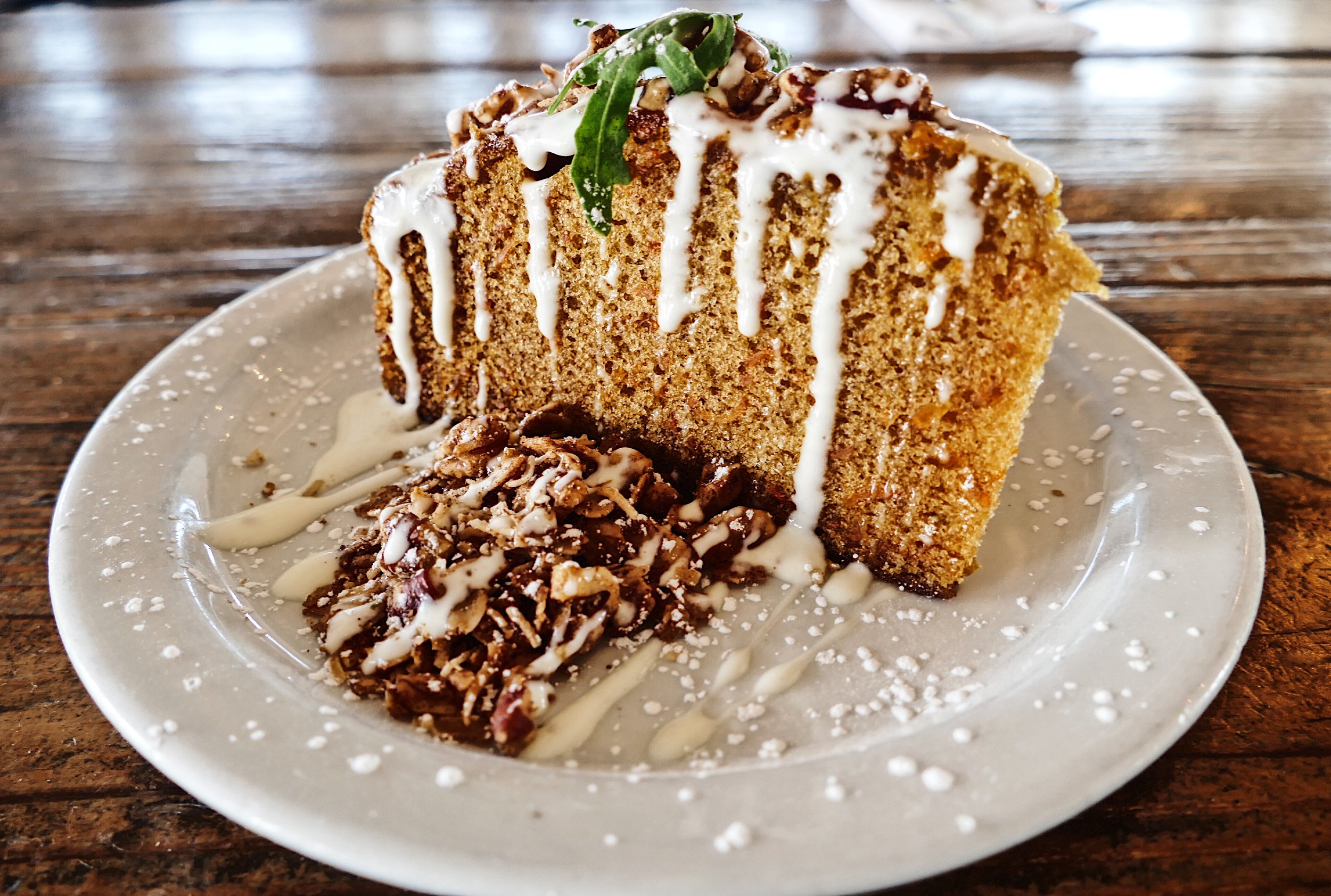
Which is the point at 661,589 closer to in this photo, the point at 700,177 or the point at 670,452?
the point at 670,452

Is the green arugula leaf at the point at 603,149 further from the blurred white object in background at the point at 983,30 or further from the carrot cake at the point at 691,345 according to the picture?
the blurred white object in background at the point at 983,30

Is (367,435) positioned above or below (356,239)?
below

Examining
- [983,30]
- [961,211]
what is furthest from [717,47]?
[983,30]

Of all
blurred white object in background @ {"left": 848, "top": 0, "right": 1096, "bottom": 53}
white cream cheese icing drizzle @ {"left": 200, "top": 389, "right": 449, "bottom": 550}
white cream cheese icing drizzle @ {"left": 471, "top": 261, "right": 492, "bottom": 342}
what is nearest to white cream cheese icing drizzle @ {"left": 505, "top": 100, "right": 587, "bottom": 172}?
white cream cheese icing drizzle @ {"left": 471, "top": 261, "right": 492, "bottom": 342}

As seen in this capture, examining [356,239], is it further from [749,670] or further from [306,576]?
[749,670]

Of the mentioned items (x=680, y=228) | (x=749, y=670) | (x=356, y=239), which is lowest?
(x=749, y=670)

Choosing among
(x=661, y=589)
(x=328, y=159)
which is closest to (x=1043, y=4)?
(x=328, y=159)

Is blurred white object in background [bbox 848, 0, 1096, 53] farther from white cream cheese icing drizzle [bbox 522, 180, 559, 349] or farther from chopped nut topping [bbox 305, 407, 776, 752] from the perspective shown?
chopped nut topping [bbox 305, 407, 776, 752]
